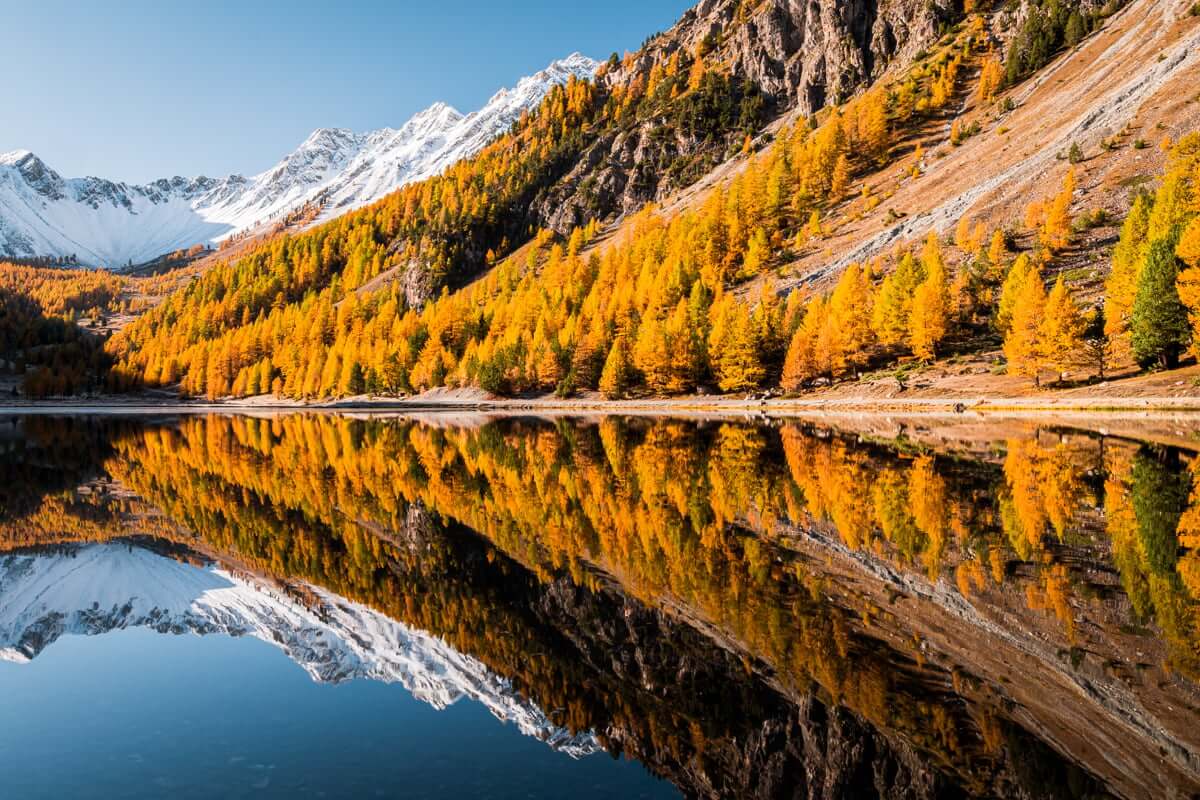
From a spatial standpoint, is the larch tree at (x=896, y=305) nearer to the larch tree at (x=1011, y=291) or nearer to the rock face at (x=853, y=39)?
the larch tree at (x=1011, y=291)

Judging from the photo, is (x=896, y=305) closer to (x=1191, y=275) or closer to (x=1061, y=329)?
(x=1061, y=329)

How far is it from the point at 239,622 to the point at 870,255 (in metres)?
104

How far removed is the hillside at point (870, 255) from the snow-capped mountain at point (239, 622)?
61445mm

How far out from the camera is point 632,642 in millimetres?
12109

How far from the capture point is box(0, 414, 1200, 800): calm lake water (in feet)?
27.7

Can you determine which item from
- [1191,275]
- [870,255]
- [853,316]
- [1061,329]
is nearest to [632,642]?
[1191,275]

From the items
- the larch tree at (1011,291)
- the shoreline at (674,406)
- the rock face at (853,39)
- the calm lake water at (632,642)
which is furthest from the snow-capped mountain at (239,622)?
the rock face at (853,39)

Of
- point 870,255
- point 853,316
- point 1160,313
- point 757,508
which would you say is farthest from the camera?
point 870,255

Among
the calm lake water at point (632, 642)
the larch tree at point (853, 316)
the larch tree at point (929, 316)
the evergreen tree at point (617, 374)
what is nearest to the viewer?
the calm lake water at point (632, 642)

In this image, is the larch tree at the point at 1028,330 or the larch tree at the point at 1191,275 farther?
the larch tree at the point at 1028,330

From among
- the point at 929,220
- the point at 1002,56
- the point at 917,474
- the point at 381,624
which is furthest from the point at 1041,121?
the point at 381,624

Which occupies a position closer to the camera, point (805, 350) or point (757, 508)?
point (757, 508)

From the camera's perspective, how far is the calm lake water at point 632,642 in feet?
27.7

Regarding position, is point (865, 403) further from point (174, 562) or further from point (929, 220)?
point (174, 562)
